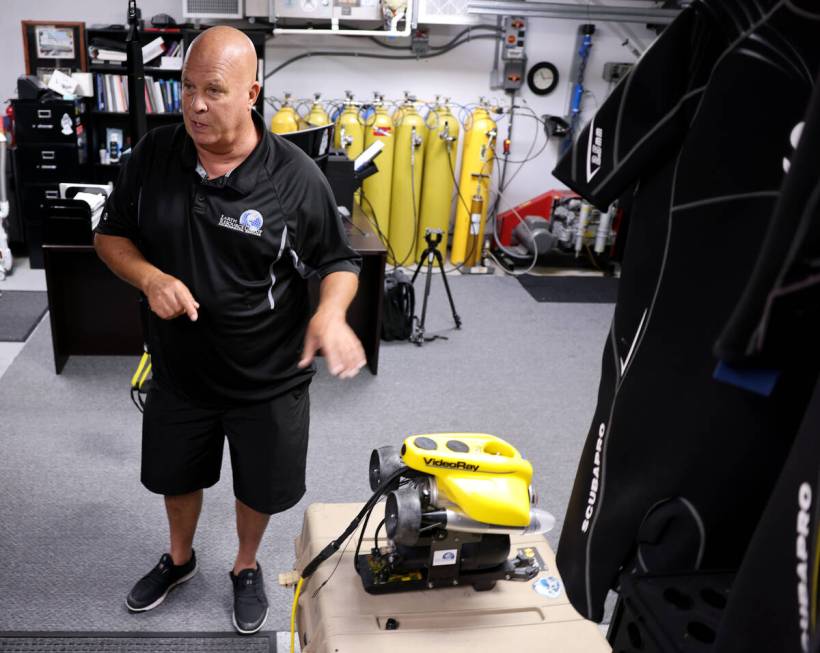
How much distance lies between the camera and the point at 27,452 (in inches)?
124

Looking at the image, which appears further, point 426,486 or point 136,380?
point 136,380

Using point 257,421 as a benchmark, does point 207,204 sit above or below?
→ above

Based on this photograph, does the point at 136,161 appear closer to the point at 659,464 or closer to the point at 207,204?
the point at 207,204

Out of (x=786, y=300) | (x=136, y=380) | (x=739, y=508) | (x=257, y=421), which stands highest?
(x=786, y=300)

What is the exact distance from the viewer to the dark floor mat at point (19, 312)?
4246mm

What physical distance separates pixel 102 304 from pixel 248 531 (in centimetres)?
214

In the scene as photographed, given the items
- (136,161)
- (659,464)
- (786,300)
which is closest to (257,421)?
(136,161)

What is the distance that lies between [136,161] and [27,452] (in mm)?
1788

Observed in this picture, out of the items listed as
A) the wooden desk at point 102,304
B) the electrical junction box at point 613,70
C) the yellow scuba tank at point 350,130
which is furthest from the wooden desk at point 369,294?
the electrical junction box at point 613,70

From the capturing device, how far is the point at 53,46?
5562 millimetres

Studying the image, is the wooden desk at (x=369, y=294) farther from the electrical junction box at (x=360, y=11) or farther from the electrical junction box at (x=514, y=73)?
the electrical junction box at (x=514, y=73)

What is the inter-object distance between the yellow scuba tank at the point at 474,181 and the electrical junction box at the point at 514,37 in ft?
1.35

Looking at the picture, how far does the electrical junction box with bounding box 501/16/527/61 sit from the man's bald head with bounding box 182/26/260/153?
14.9 feet

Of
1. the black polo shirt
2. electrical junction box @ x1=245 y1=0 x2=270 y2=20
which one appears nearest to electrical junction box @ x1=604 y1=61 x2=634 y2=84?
electrical junction box @ x1=245 y1=0 x2=270 y2=20
